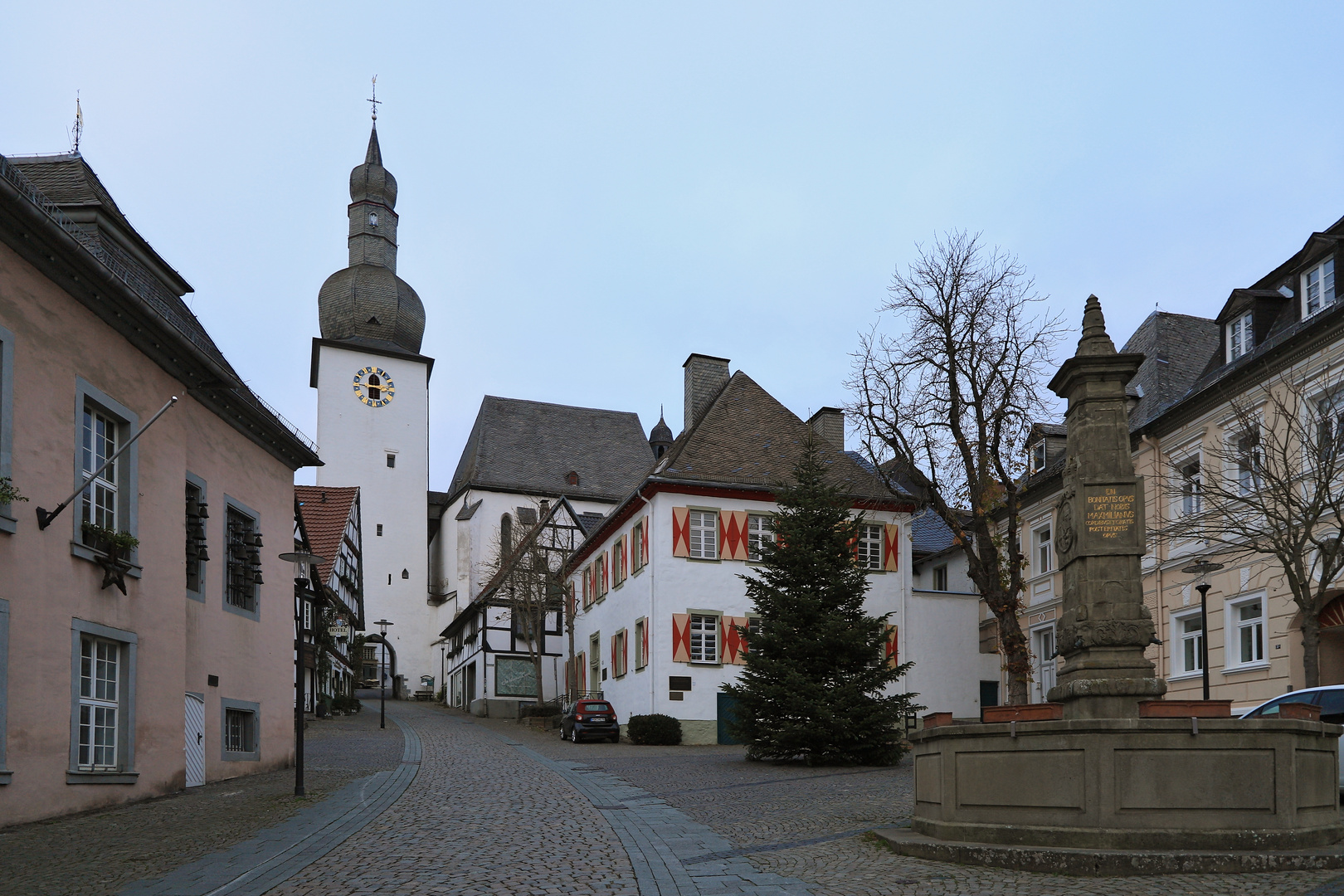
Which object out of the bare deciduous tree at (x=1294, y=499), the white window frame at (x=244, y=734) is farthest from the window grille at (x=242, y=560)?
the bare deciduous tree at (x=1294, y=499)

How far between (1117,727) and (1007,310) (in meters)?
20.0

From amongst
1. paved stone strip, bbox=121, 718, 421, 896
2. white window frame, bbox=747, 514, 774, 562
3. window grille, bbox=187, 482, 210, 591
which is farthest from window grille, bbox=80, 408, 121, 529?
white window frame, bbox=747, 514, 774, 562

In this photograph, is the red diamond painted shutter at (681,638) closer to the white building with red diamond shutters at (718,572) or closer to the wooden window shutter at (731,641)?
the white building with red diamond shutters at (718,572)

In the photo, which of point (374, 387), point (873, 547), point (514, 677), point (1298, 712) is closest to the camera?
point (1298, 712)

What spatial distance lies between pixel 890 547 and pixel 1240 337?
1156 cm

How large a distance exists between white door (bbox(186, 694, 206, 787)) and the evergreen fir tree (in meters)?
9.59

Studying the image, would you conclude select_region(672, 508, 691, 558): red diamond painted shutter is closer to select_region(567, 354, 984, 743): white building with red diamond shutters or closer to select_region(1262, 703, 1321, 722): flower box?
select_region(567, 354, 984, 743): white building with red diamond shutters

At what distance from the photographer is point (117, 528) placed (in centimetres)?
1614

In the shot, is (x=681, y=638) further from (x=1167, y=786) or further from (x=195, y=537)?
(x=1167, y=786)

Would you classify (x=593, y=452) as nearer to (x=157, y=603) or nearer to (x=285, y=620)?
(x=285, y=620)

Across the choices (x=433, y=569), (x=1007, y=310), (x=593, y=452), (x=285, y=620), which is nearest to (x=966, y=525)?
(x=1007, y=310)

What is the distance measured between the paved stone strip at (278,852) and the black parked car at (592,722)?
14908 mm

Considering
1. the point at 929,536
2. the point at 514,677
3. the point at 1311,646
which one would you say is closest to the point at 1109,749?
the point at 1311,646

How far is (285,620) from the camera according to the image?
2373 centimetres
